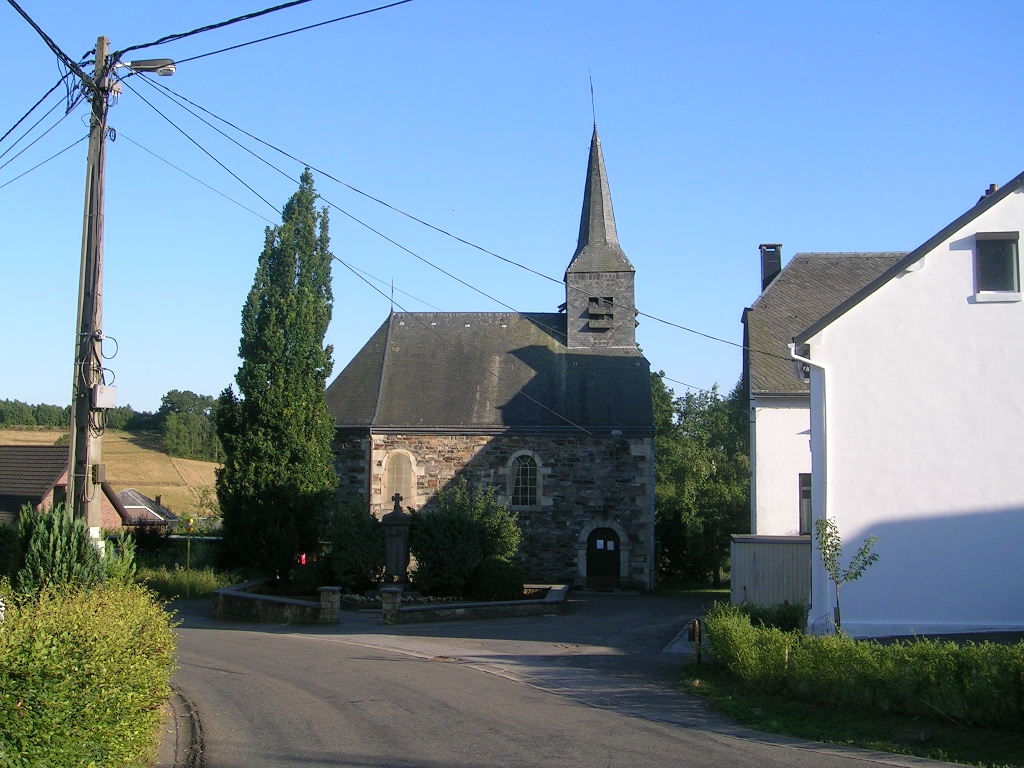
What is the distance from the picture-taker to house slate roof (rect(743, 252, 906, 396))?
2344cm

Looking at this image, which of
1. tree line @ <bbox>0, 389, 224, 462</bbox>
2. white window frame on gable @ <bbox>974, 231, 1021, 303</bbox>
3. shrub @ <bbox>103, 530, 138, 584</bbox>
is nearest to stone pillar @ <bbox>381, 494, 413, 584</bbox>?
shrub @ <bbox>103, 530, 138, 584</bbox>

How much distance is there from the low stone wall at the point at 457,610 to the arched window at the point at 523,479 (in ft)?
27.7

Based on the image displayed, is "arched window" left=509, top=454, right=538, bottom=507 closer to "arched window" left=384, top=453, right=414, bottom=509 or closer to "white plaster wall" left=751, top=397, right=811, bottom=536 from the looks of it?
"arched window" left=384, top=453, right=414, bottom=509

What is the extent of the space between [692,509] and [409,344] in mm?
11244

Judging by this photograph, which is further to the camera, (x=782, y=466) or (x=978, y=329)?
(x=782, y=466)

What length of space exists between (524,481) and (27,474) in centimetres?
1666

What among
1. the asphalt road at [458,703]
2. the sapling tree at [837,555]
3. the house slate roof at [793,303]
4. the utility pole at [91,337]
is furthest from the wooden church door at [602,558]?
the utility pole at [91,337]

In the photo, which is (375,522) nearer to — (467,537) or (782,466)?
(467,537)

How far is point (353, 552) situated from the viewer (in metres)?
24.0

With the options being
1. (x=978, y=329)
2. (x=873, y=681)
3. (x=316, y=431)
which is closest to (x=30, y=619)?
(x=873, y=681)

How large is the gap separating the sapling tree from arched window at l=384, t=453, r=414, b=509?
60.8 feet

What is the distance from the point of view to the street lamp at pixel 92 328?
10789 millimetres

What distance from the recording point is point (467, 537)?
24.3 meters

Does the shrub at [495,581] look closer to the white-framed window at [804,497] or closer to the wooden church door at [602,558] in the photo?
the white-framed window at [804,497]
